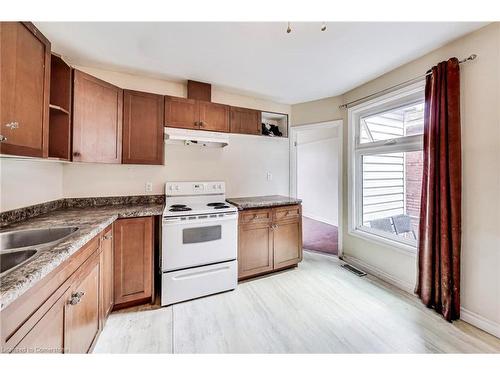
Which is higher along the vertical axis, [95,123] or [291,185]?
[95,123]

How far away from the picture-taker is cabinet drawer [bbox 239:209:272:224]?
7.89ft

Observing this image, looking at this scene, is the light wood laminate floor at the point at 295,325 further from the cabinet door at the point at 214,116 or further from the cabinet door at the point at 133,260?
the cabinet door at the point at 214,116

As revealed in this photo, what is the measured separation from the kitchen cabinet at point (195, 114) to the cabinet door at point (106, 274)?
4.45 ft

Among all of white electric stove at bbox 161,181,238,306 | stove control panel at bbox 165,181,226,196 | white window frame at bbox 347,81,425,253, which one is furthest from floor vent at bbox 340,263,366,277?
stove control panel at bbox 165,181,226,196

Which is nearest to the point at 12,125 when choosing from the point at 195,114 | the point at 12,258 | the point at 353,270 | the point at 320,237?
the point at 12,258

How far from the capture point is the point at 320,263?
295cm

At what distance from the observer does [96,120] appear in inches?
76.2

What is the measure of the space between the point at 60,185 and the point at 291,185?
9.70ft

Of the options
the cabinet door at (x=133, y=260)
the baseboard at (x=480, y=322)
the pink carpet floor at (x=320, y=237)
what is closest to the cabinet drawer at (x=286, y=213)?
the pink carpet floor at (x=320, y=237)

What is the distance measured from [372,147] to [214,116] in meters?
2.07

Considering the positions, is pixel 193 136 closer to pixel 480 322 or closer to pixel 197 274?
pixel 197 274

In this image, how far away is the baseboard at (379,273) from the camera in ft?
7.25

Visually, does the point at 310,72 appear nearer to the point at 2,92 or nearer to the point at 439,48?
the point at 439,48
